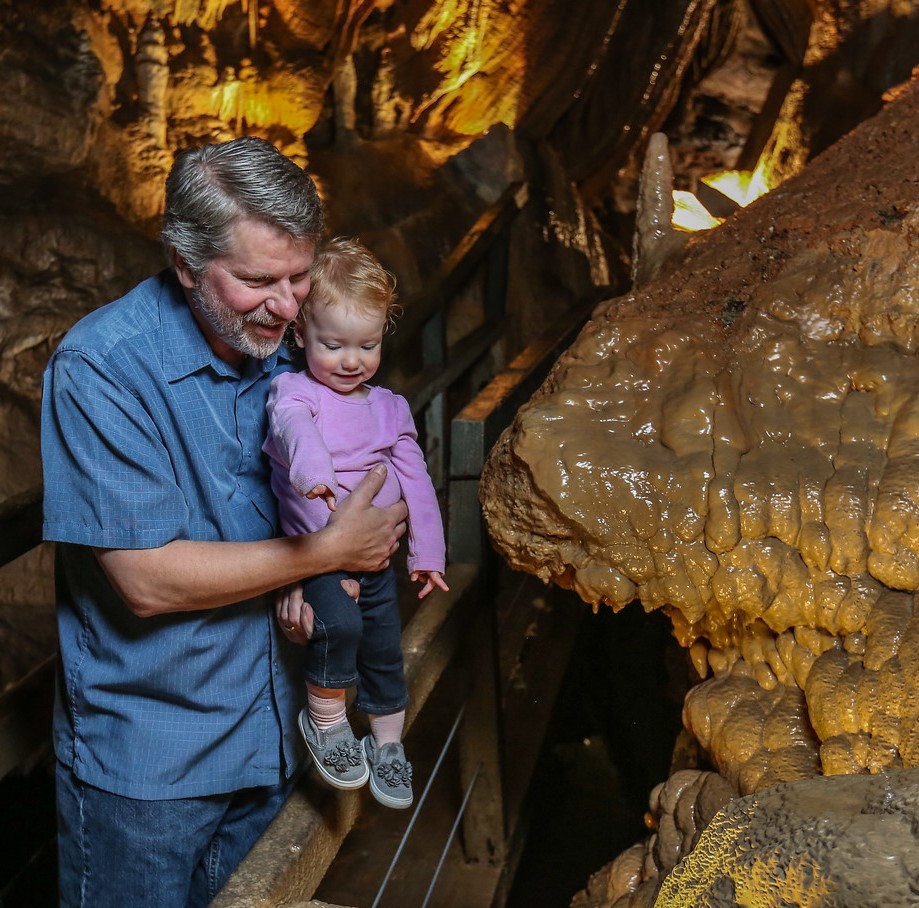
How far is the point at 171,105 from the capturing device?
5273mm

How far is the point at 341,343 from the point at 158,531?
0.46m

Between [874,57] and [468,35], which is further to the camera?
[468,35]

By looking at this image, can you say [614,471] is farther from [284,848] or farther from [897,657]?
[284,848]

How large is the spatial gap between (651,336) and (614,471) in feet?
1.33

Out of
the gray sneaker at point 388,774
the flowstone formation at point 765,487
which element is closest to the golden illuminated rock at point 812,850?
the flowstone formation at point 765,487

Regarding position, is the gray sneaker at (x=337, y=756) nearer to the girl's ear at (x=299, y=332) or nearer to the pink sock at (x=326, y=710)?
the pink sock at (x=326, y=710)

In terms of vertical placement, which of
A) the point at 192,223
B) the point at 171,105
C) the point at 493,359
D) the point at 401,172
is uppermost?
the point at 192,223

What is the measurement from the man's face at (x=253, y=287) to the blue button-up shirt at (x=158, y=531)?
0.27 feet

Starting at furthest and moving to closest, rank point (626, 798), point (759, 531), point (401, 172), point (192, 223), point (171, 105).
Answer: point (401, 172) < point (171, 105) < point (626, 798) < point (759, 531) < point (192, 223)

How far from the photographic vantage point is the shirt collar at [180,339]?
5.76ft

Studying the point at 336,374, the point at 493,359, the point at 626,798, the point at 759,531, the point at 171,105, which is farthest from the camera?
the point at 493,359

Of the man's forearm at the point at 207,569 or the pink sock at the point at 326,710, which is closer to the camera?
the man's forearm at the point at 207,569

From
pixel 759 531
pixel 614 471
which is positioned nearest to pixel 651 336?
pixel 614 471

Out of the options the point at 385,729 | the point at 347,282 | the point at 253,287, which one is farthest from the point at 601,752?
the point at 253,287
